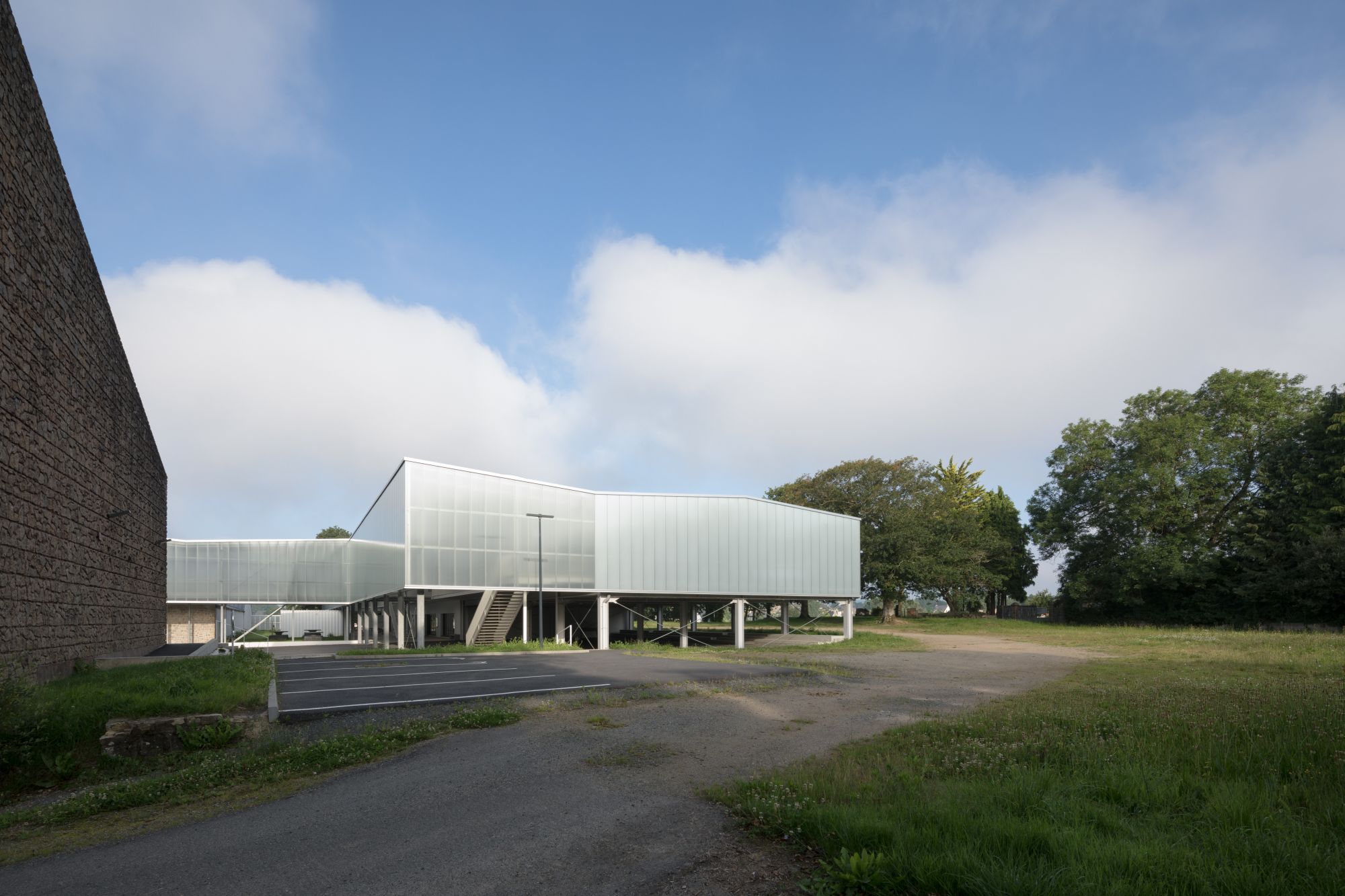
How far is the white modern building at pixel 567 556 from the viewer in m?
29.3

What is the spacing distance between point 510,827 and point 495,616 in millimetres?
28094

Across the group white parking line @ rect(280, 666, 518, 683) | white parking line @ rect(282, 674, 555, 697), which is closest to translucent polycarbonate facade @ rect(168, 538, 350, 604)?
white parking line @ rect(280, 666, 518, 683)

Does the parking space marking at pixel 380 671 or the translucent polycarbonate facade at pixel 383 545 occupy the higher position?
the translucent polycarbonate facade at pixel 383 545

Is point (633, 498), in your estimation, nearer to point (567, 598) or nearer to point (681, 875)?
point (567, 598)

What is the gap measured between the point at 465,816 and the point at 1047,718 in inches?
286

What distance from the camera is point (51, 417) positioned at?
1295 centimetres

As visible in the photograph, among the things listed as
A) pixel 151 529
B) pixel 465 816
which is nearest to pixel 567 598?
pixel 151 529

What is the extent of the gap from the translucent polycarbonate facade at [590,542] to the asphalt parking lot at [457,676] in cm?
601

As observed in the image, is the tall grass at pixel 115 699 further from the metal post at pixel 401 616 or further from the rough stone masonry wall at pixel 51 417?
the metal post at pixel 401 616

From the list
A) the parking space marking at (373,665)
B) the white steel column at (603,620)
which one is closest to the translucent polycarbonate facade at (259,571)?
the white steel column at (603,620)

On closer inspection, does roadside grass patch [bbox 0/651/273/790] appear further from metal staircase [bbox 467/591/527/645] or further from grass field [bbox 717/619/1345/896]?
metal staircase [bbox 467/591/527/645]

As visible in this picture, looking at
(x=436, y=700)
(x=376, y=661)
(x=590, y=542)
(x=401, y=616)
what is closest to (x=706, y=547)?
(x=590, y=542)

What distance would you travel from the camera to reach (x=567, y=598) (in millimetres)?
36938

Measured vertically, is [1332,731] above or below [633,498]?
below
